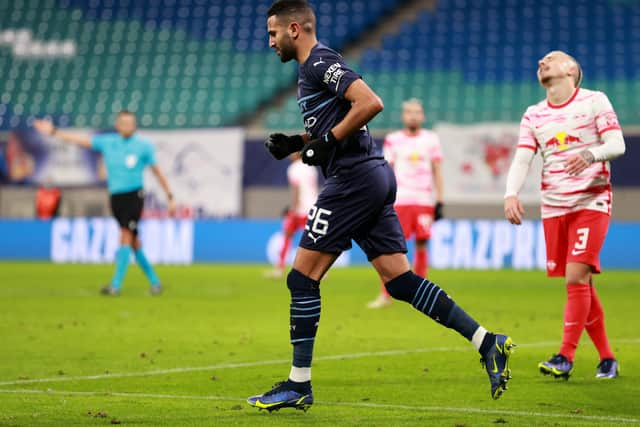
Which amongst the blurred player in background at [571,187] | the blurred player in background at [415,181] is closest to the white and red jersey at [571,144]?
the blurred player in background at [571,187]

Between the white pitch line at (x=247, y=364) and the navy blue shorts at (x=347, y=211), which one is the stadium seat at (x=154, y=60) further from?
the navy blue shorts at (x=347, y=211)

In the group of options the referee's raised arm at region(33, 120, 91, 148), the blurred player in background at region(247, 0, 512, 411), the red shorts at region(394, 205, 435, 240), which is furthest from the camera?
the red shorts at region(394, 205, 435, 240)

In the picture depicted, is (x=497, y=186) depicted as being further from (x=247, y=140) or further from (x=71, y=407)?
(x=71, y=407)

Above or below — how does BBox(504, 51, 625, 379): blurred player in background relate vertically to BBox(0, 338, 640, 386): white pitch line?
above

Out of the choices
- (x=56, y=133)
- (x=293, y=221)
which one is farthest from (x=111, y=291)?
(x=293, y=221)

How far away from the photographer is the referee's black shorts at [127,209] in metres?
13.8

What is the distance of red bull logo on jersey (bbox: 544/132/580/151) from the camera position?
23.6ft

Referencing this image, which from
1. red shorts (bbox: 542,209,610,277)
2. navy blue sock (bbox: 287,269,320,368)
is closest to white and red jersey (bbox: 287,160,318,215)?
red shorts (bbox: 542,209,610,277)

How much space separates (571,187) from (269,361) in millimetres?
2504

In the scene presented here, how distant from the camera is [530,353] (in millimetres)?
8469

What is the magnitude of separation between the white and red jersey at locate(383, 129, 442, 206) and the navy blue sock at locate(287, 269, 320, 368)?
6610mm

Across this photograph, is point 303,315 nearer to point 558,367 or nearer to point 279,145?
point 279,145

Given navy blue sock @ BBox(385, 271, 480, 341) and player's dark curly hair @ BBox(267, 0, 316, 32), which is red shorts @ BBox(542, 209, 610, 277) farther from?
player's dark curly hair @ BBox(267, 0, 316, 32)

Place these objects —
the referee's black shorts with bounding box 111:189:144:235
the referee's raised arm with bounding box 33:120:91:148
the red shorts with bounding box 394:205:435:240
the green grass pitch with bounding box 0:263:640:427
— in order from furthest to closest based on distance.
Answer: the referee's black shorts with bounding box 111:189:144:235 < the red shorts with bounding box 394:205:435:240 < the referee's raised arm with bounding box 33:120:91:148 < the green grass pitch with bounding box 0:263:640:427
